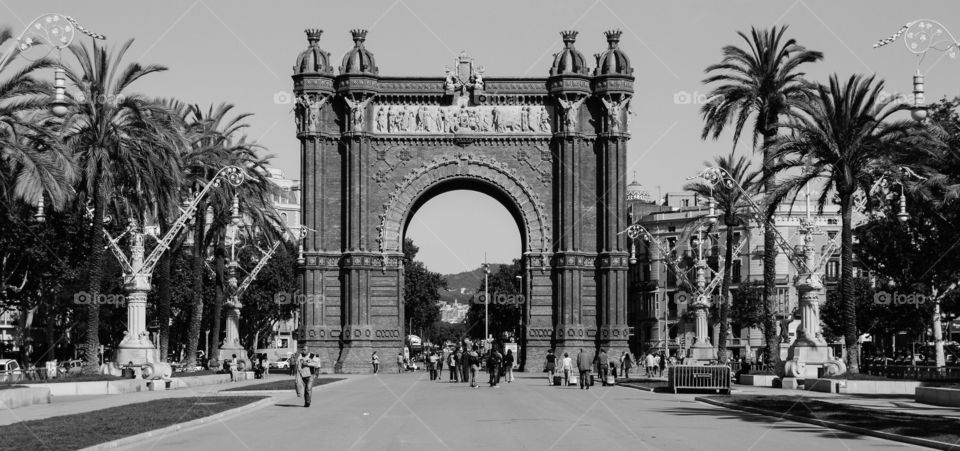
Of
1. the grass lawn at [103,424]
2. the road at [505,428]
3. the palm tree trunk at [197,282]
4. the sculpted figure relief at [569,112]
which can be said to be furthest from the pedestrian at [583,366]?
the sculpted figure relief at [569,112]

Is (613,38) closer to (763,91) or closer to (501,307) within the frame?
(763,91)

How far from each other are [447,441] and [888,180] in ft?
129

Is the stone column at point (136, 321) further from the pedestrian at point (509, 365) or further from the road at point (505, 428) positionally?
the pedestrian at point (509, 365)

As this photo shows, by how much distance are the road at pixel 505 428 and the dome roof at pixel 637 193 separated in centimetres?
11325

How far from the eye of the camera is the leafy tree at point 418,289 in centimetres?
13900

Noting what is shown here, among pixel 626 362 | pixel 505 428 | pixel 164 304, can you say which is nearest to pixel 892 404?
pixel 505 428

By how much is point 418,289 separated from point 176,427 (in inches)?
4486

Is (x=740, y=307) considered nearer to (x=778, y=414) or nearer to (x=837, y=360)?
(x=837, y=360)

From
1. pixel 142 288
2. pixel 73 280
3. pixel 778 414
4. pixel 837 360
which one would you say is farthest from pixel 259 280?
pixel 778 414

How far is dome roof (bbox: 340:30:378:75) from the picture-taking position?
7188cm

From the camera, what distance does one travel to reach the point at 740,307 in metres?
118

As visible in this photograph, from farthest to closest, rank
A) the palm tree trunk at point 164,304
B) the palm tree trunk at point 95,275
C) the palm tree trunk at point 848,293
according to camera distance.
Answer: the palm tree trunk at point 164,304
the palm tree trunk at point 848,293
the palm tree trunk at point 95,275

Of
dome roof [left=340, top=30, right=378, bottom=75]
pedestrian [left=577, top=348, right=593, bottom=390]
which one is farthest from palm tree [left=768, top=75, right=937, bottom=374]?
dome roof [left=340, top=30, right=378, bottom=75]

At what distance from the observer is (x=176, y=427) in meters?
26.2
